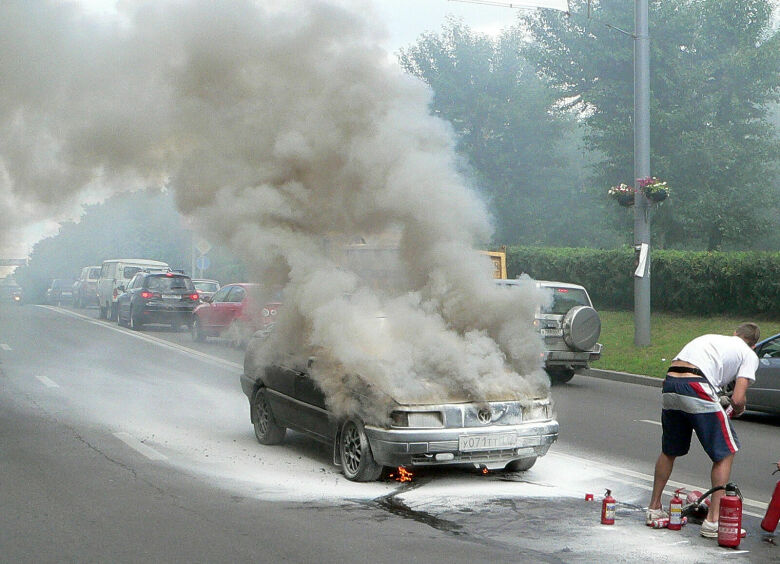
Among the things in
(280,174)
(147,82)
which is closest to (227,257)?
(280,174)

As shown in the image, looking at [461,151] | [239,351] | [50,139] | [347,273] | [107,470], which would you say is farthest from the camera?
[461,151]

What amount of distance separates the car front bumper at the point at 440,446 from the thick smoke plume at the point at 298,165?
0.29 meters

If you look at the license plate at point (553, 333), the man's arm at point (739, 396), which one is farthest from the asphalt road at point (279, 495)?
the license plate at point (553, 333)

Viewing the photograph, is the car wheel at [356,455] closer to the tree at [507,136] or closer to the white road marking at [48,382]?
the white road marking at [48,382]

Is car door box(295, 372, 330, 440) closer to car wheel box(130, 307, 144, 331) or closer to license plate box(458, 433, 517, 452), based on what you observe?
license plate box(458, 433, 517, 452)

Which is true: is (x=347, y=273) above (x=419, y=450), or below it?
above

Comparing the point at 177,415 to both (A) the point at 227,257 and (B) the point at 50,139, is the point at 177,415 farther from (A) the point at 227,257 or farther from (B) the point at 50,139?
(B) the point at 50,139

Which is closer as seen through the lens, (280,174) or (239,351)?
(280,174)

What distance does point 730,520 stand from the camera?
19.3ft

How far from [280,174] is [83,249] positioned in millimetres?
38909

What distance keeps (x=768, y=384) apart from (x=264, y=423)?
22.5ft

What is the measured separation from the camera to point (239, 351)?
21078 mm

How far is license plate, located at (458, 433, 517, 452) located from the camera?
24.2ft

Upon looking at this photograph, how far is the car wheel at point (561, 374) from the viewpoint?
16.7 metres
